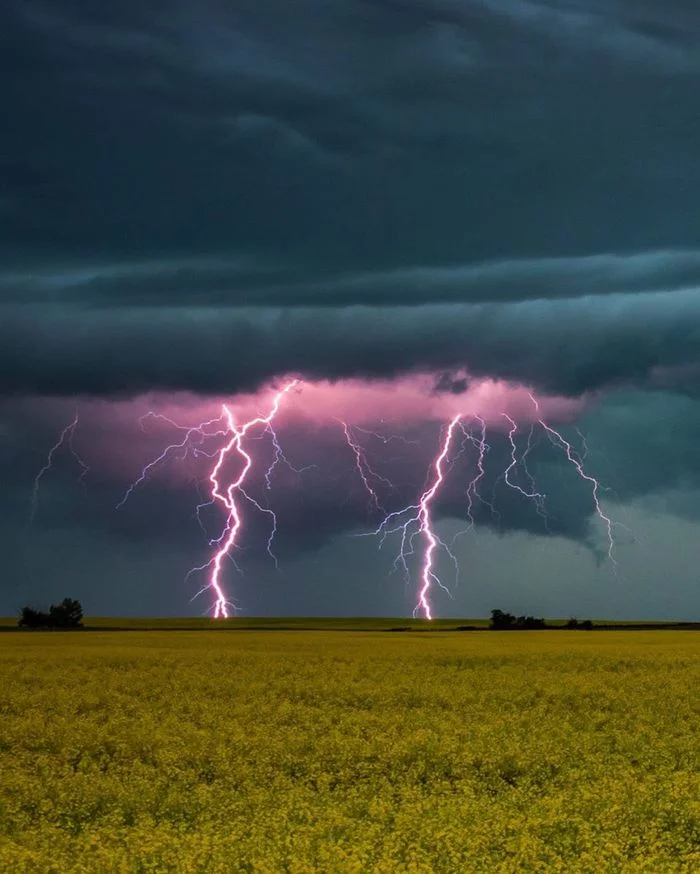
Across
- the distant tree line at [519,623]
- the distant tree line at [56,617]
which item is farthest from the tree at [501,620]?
the distant tree line at [56,617]

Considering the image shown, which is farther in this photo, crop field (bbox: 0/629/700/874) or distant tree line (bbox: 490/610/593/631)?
distant tree line (bbox: 490/610/593/631)

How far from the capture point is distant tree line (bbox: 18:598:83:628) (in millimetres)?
92625

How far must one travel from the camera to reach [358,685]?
32.7 meters

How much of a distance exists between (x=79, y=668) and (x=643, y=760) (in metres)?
24.3

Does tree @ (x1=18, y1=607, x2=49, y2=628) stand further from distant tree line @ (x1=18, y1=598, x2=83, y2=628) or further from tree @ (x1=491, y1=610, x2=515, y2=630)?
tree @ (x1=491, y1=610, x2=515, y2=630)

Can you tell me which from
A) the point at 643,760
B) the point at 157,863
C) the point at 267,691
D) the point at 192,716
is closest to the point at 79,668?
the point at 267,691

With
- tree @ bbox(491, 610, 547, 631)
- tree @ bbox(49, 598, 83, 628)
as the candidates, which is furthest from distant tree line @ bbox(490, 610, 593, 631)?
tree @ bbox(49, 598, 83, 628)

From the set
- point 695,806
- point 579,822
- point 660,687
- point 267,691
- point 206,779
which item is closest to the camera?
point 579,822

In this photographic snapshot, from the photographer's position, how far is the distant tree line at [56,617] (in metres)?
92.6

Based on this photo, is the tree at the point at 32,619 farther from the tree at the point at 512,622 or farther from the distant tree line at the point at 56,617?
the tree at the point at 512,622

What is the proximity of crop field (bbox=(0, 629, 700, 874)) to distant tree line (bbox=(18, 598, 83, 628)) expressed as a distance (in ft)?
188

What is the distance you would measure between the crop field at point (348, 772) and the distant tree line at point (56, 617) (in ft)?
188

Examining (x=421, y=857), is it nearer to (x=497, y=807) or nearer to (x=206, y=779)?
(x=497, y=807)

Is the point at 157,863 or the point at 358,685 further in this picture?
the point at 358,685
